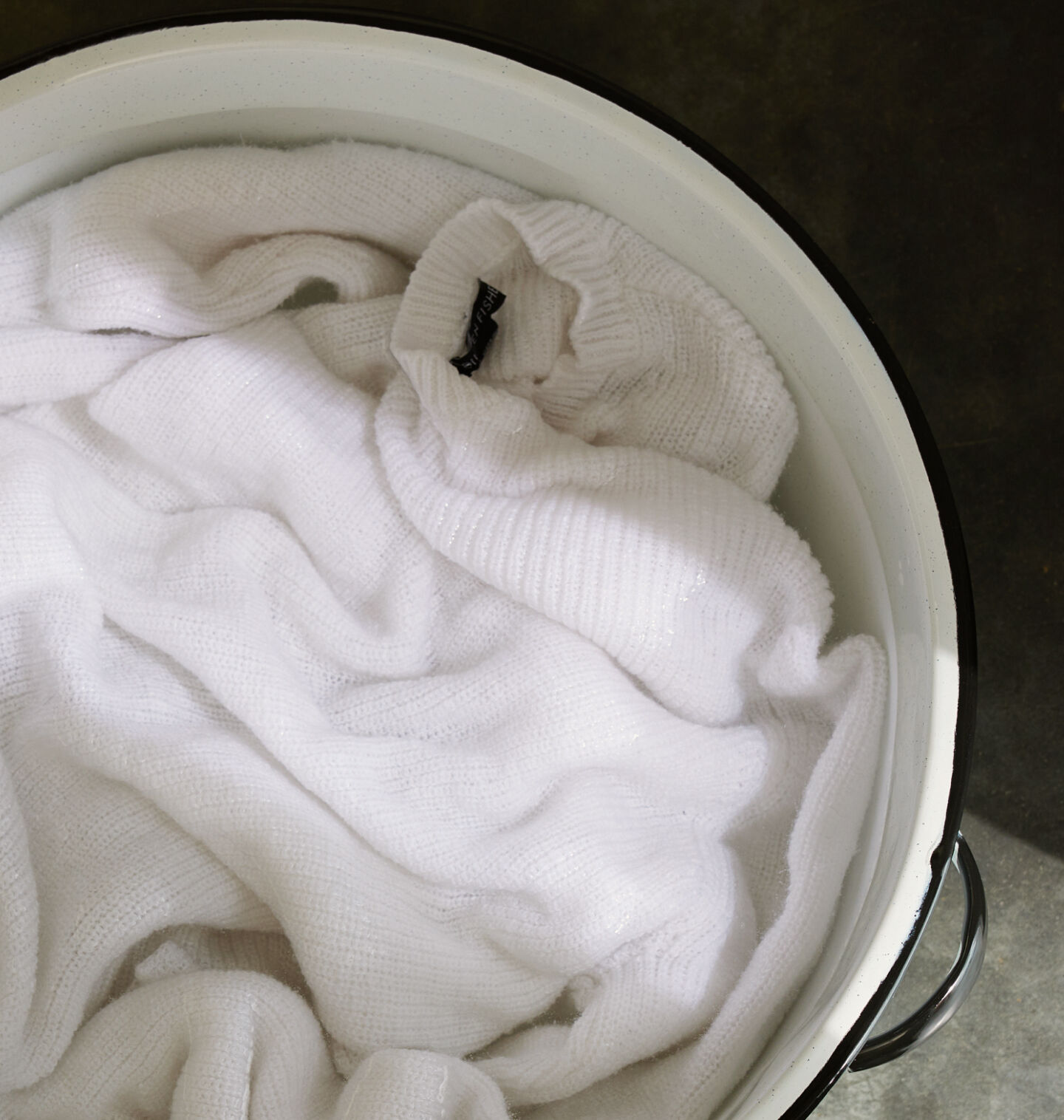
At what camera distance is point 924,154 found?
0.88 m

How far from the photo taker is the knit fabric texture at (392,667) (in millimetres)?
612

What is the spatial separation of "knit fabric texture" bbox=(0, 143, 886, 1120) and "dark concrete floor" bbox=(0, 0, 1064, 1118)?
266 mm

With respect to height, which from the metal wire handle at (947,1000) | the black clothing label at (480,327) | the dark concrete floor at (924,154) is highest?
the dark concrete floor at (924,154)

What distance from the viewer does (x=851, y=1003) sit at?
0.52m

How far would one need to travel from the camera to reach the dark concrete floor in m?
0.87

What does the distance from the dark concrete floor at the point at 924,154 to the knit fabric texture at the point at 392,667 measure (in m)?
0.27

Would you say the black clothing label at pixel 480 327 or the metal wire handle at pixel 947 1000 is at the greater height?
the black clothing label at pixel 480 327

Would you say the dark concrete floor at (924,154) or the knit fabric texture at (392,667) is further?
the dark concrete floor at (924,154)

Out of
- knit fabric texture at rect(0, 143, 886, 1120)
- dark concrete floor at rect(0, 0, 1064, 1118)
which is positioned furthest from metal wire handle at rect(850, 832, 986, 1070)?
dark concrete floor at rect(0, 0, 1064, 1118)

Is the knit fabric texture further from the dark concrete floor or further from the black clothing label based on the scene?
the dark concrete floor

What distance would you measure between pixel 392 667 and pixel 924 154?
1.87ft

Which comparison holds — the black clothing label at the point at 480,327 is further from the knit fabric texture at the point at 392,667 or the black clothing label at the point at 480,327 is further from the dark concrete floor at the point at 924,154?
→ the dark concrete floor at the point at 924,154

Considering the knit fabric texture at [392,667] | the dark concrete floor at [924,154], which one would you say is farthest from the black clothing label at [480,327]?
the dark concrete floor at [924,154]

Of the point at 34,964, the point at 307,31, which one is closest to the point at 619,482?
the point at 307,31
